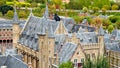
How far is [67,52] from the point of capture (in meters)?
53.0

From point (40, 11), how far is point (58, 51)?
87.9 meters

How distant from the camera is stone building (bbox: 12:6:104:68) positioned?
53.0 m

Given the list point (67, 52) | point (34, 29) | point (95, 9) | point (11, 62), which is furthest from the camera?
point (95, 9)

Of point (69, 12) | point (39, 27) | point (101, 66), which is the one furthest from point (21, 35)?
point (69, 12)

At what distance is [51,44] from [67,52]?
269cm

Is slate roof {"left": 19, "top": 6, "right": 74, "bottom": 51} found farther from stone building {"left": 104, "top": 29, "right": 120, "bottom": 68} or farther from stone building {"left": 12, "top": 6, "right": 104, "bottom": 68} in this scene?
stone building {"left": 104, "top": 29, "right": 120, "bottom": 68}

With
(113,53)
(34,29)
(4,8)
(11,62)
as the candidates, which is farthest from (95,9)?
(11,62)

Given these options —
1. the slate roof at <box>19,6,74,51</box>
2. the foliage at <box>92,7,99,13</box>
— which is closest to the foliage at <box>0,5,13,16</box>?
the foliage at <box>92,7,99,13</box>

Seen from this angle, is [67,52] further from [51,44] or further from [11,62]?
[11,62]

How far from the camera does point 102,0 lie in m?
165

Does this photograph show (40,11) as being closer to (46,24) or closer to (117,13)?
(117,13)

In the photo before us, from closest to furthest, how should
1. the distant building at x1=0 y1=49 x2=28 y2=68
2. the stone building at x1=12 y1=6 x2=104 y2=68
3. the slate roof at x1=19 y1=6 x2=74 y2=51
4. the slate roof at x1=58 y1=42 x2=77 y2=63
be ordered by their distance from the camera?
the distant building at x1=0 y1=49 x2=28 y2=68 < the slate roof at x1=58 y1=42 x2=77 y2=63 < the stone building at x1=12 y1=6 x2=104 y2=68 < the slate roof at x1=19 y1=6 x2=74 y2=51

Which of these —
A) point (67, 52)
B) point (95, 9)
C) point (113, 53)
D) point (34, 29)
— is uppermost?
point (34, 29)

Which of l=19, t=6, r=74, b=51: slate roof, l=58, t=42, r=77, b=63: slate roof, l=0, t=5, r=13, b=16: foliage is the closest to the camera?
l=58, t=42, r=77, b=63: slate roof
